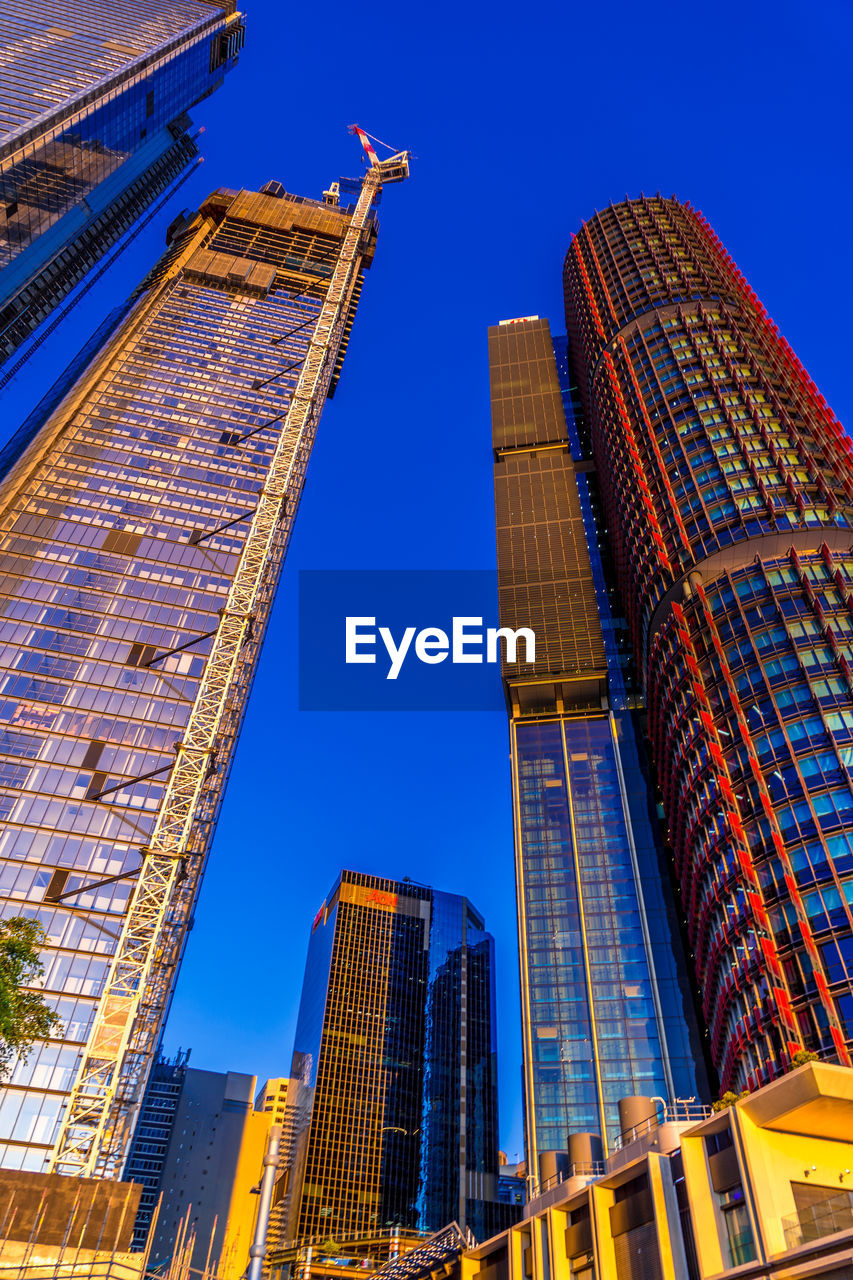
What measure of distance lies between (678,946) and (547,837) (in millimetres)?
21247

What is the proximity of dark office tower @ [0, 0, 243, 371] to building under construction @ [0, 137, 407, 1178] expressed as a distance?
572 inches

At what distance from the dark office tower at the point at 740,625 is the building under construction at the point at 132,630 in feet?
144

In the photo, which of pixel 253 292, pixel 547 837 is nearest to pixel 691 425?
pixel 547 837

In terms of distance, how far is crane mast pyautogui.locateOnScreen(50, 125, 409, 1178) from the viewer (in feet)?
165

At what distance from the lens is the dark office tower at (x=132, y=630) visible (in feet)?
213

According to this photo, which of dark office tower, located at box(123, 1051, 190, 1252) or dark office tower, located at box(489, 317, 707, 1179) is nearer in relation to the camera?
dark office tower, located at box(489, 317, 707, 1179)

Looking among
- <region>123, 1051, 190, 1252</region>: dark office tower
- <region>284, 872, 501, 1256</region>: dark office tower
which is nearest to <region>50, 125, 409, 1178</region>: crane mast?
<region>123, 1051, 190, 1252</region>: dark office tower

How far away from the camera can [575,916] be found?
11456 centimetres

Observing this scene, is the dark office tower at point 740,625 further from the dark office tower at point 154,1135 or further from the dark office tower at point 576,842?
the dark office tower at point 154,1135

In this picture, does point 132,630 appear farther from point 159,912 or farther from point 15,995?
point 15,995

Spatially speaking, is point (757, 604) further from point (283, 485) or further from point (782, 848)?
point (283, 485)

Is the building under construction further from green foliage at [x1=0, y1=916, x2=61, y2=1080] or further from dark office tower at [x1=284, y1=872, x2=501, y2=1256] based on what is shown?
dark office tower at [x1=284, y1=872, x2=501, y2=1256]

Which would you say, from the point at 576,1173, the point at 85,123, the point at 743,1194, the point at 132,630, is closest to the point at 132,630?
the point at 132,630

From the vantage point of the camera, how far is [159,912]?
57094mm
